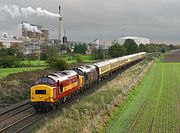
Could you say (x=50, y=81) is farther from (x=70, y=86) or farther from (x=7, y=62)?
(x=7, y=62)

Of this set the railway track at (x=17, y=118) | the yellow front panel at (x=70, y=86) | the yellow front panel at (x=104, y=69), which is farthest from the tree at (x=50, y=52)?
the railway track at (x=17, y=118)

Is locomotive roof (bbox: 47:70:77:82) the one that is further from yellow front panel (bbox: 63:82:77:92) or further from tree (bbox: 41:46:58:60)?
tree (bbox: 41:46:58:60)

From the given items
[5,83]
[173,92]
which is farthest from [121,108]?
[5,83]

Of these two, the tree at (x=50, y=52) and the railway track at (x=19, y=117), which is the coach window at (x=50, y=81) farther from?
the tree at (x=50, y=52)

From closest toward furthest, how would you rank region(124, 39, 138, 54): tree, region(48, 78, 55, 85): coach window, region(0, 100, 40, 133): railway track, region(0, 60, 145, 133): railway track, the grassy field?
the grassy field → region(0, 60, 145, 133): railway track → region(0, 100, 40, 133): railway track → region(48, 78, 55, 85): coach window → region(124, 39, 138, 54): tree

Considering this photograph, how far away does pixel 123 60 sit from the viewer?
86250 mm

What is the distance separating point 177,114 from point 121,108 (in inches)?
170

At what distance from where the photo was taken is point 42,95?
29297 millimetres

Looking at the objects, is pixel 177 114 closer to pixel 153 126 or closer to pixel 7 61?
pixel 153 126

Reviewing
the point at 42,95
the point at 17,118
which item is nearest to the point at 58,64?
the point at 42,95

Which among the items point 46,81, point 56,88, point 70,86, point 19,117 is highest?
point 46,81

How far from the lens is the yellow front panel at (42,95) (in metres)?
29.0

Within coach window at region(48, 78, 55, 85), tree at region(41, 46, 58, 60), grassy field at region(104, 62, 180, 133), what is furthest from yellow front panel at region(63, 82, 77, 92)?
tree at region(41, 46, 58, 60)

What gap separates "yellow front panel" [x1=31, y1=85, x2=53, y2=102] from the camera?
29.0 m
